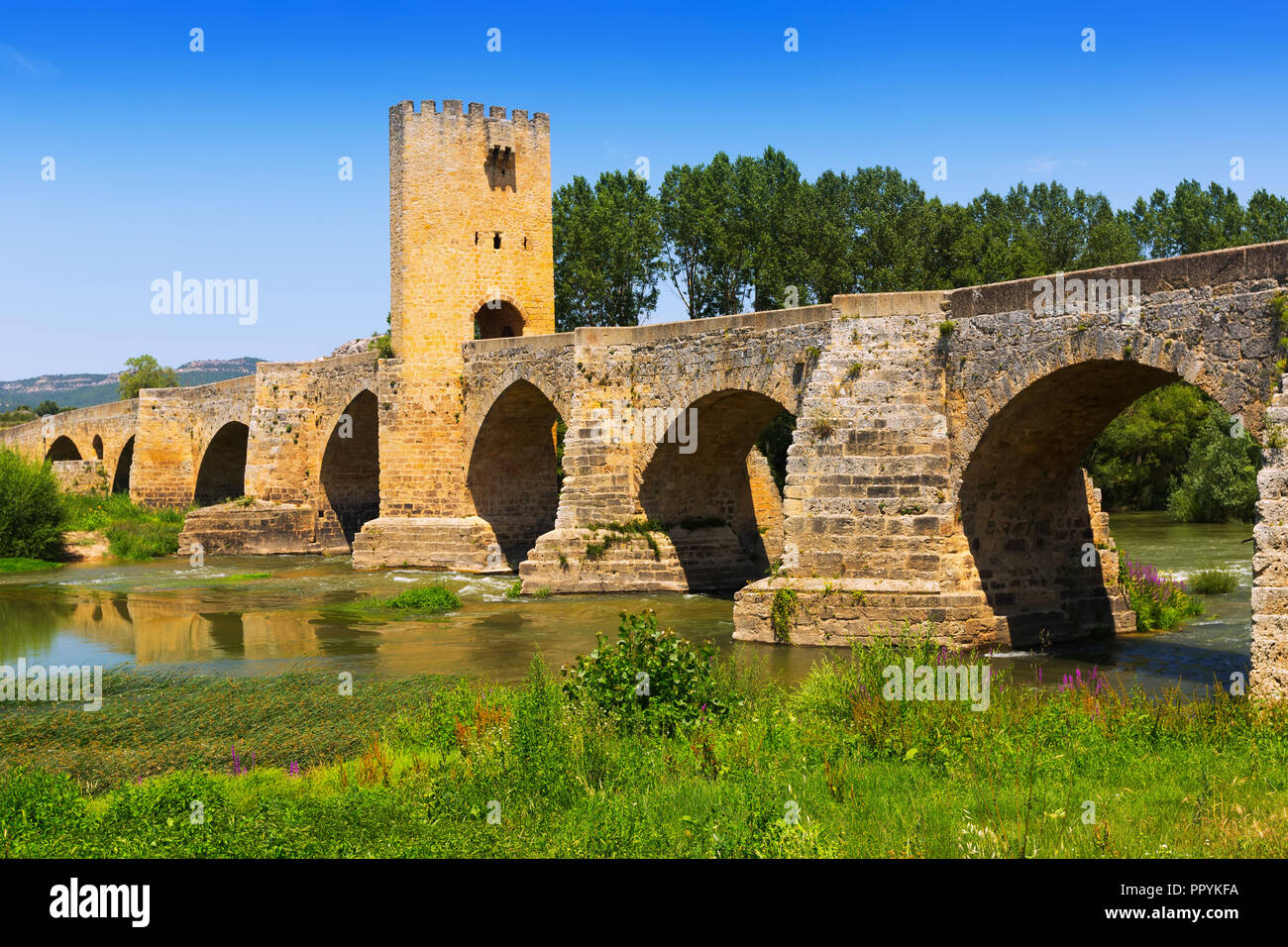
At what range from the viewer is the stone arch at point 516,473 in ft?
88.3

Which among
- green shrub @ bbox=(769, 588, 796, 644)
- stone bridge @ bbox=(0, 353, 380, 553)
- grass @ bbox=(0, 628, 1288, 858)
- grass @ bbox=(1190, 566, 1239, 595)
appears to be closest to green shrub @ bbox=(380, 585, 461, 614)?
green shrub @ bbox=(769, 588, 796, 644)

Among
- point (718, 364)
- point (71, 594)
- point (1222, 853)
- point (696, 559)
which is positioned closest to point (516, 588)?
point (696, 559)

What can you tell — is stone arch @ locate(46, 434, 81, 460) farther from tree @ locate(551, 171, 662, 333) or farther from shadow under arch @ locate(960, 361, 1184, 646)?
shadow under arch @ locate(960, 361, 1184, 646)

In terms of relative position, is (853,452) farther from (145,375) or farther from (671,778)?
(145,375)

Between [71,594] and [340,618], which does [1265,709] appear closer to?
[340,618]

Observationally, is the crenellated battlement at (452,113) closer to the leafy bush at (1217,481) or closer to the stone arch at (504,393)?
the stone arch at (504,393)

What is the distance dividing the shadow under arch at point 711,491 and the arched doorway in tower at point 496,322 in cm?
756

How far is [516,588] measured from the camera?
899 inches

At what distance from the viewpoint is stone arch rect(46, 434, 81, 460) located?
5634cm

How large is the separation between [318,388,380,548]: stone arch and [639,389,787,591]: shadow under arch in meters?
12.0

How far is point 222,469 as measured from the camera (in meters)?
41.3

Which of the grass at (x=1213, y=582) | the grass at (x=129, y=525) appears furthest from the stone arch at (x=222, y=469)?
the grass at (x=1213, y=582)

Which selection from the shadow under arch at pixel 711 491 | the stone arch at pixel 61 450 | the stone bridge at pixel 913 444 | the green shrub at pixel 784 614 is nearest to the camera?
the stone bridge at pixel 913 444
